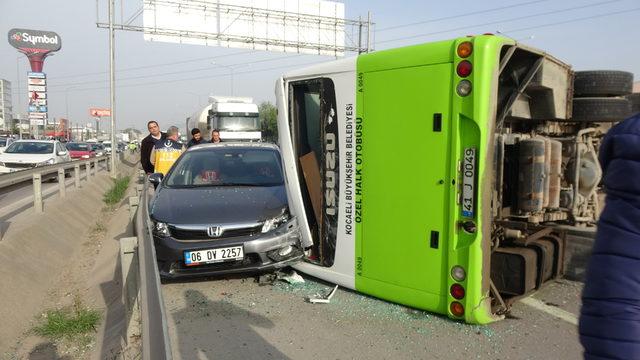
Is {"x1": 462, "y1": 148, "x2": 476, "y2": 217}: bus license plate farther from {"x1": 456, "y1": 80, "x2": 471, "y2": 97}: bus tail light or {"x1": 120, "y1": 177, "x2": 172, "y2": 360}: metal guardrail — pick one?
{"x1": 120, "y1": 177, "x2": 172, "y2": 360}: metal guardrail

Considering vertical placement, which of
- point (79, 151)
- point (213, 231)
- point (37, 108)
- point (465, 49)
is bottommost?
point (213, 231)

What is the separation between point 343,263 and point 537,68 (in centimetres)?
241

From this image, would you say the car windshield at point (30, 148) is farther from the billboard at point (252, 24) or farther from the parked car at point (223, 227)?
the parked car at point (223, 227)

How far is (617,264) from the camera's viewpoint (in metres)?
1.20

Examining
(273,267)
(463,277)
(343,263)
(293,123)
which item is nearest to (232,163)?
(293,123)

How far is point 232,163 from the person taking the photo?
6.03 meters

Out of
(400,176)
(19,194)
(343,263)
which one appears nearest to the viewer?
(400,176)

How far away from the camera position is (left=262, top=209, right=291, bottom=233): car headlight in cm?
477

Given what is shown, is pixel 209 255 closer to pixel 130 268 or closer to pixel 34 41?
pixel 130 268

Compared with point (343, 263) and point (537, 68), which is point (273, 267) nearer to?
point (343, 263)

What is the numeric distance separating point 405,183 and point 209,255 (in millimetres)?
1988

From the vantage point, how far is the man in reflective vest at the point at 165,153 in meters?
8.31

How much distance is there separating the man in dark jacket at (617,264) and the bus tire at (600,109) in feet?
13.3

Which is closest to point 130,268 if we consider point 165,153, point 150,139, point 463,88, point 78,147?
point 463,88
